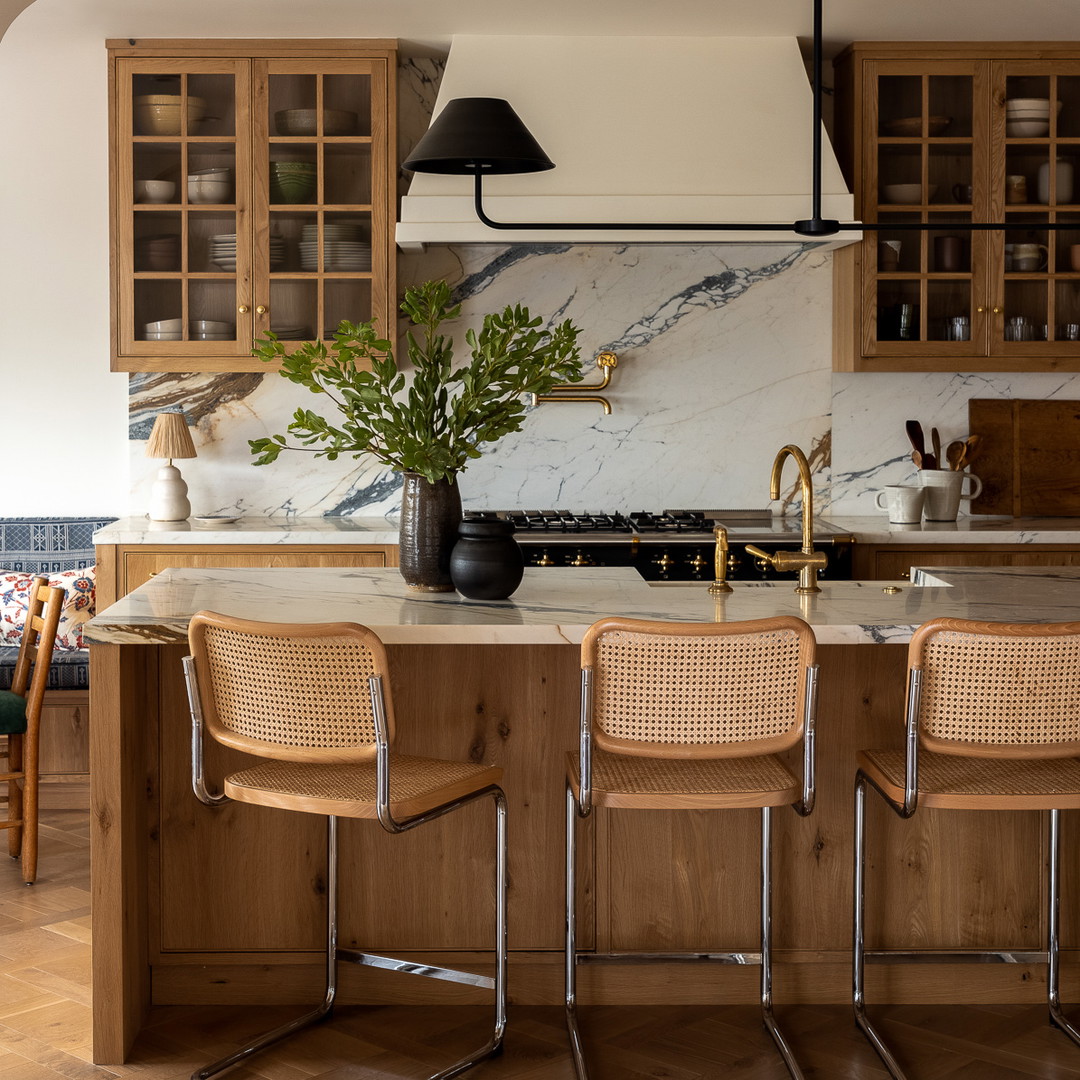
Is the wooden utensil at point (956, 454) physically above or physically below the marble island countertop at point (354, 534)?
above

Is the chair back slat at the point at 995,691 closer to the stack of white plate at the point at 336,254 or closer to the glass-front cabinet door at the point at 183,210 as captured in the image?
the stack of white plate at the point at 336,254

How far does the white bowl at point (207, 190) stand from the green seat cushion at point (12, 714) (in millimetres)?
1886

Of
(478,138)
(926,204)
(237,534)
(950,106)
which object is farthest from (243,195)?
(950,106)

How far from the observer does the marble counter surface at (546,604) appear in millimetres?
2348

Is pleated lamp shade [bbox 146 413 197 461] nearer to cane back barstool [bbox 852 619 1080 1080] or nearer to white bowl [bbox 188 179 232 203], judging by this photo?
white bowl [bbox 188 179 232 203]

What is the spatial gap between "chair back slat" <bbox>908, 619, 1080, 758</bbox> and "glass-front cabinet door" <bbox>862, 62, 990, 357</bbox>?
2.51 metres

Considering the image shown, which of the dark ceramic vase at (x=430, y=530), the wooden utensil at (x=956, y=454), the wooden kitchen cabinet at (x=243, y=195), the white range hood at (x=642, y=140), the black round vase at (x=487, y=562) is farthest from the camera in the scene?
the wooden utensil at (x=956, y=454)

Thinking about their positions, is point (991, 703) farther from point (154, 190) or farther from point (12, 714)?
point (154, 190)

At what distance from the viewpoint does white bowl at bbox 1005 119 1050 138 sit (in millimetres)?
4492

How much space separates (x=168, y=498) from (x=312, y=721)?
8.32 ft

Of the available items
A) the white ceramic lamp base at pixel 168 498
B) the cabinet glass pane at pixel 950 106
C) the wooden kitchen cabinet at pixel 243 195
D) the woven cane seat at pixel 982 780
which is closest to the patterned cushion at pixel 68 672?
the white ceramic lamp base at pixel 168 498

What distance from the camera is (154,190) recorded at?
445cm

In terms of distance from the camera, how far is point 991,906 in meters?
2.75

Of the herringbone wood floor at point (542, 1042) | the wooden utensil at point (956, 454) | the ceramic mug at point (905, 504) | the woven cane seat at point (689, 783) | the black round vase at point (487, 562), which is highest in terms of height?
the wooden utensil at point (956, 454)
